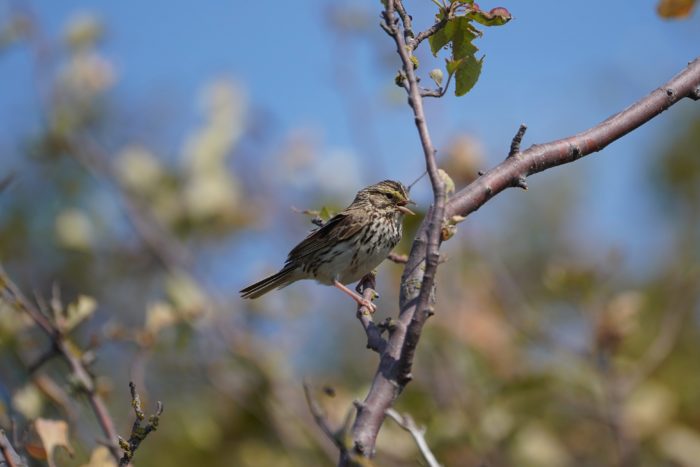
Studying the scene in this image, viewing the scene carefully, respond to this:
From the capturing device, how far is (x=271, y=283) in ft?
15.9

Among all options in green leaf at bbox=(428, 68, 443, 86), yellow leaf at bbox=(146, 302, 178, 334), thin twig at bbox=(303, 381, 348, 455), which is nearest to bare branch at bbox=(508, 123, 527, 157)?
green leaf at bbox=(428, 68, 443, 86)

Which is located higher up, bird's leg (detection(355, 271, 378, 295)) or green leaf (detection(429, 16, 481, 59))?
bird's leg (detection(355, 271, 378, 295))

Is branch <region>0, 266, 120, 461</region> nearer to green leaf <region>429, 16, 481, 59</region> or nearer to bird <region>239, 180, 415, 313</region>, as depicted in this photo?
bird <region>239, 180, 415, 313</region>

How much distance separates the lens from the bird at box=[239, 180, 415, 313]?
4.63 m

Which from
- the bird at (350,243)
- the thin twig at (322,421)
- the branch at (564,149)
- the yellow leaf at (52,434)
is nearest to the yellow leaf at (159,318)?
the bird at (350,243)

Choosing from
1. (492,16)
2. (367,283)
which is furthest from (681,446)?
(492,16)

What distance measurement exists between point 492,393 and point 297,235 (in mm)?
2465

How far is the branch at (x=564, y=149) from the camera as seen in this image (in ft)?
7.71

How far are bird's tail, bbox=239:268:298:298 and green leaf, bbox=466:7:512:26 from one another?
8.64 feet

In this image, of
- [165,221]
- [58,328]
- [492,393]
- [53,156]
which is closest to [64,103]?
[53,156]

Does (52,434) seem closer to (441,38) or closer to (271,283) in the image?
(441,38)

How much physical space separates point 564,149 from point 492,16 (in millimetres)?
414

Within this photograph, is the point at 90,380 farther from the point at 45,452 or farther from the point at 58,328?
the point at 45,452

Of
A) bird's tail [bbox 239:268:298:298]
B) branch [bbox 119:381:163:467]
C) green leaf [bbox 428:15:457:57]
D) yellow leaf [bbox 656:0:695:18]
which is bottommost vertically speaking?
branch [bbox 119:381:163:467]
